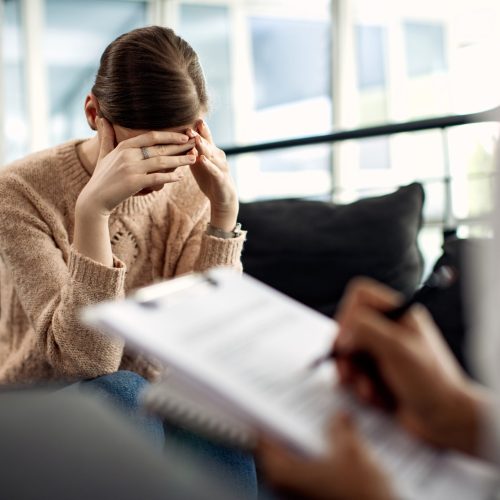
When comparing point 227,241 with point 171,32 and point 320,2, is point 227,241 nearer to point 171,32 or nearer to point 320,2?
point 171,32

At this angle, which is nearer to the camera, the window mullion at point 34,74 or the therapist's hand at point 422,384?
the therapist's hand at point 422,384

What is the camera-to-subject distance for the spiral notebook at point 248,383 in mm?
476

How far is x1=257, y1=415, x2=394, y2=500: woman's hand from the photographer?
433 mm

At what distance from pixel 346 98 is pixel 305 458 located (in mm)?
4817

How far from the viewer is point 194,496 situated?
0.44m

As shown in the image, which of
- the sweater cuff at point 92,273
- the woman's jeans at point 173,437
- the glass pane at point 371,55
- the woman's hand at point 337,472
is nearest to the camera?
the woman's hand at point 337,472

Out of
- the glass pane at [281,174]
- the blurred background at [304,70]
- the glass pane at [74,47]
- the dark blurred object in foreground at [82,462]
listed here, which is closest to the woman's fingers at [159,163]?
the dark blurred object in foreground at [82,462]

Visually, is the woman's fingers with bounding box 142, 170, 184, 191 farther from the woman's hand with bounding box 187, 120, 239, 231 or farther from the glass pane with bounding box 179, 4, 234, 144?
the glass pane with bounding box 179, 4, 234, 144

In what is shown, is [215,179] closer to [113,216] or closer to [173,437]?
[113,216]

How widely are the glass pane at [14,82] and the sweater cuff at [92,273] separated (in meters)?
4.08

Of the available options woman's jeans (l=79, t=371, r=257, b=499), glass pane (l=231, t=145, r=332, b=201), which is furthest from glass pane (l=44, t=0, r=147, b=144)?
woman's jeans (l=79, t=371, r=257, b=499)

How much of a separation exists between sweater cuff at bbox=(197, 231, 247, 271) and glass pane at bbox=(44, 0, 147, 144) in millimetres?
4128

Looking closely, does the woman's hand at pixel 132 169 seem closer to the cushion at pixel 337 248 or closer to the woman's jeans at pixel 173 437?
the woman's jeans at pixel 173 437

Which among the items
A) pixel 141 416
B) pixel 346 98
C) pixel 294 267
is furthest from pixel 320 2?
pixel 141 416
